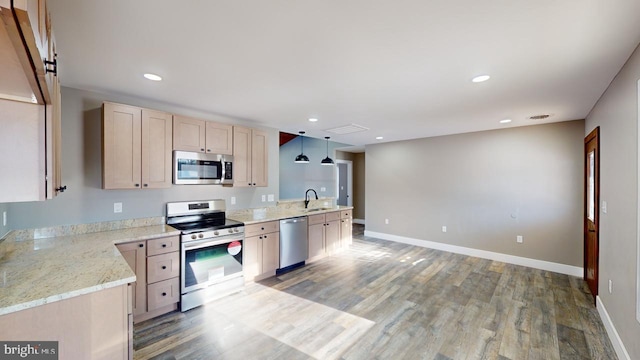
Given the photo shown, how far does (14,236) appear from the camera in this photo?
2.37 metres

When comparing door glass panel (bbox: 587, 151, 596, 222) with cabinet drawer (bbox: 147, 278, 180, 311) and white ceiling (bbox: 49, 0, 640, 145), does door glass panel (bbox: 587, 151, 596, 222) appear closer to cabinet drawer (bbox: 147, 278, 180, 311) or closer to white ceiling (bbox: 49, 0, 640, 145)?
white ceiling (bbox: 49, 0, 640, 145)

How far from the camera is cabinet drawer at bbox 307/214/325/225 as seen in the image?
450 centimetres

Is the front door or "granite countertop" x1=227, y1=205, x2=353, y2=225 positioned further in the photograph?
"granite countertop" x1=227, y1=205, x2=353, y2=225

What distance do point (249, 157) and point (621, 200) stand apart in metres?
4.08

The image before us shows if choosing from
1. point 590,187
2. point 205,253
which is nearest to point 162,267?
point 205,253

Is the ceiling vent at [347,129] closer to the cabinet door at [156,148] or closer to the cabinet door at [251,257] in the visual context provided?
the cabinet door at [251,257]

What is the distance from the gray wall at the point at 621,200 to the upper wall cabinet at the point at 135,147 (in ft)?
14.3

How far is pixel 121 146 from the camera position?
2.78 m

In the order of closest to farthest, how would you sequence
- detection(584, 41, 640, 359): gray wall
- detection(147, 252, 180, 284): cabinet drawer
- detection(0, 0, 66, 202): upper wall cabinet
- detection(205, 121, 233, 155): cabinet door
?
1. detection(0, 0, 66, 202): upper wall cabinet
2. detection(584, 41, 640, 359): gray wall
3. detection(147, 252, 180, 284): cabinet drawer
4. detection(205, 121, 233, 155): cabinet door

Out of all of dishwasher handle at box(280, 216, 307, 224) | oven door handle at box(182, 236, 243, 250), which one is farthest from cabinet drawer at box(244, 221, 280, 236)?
oven door handle at box(182, 236, 243, 250)

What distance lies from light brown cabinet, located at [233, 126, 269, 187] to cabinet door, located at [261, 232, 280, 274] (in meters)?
0.86

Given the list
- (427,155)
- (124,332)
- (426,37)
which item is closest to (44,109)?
(124,332)

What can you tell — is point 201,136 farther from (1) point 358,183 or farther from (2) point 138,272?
(1) point 358,183

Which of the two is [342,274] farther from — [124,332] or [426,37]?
[426,37]
